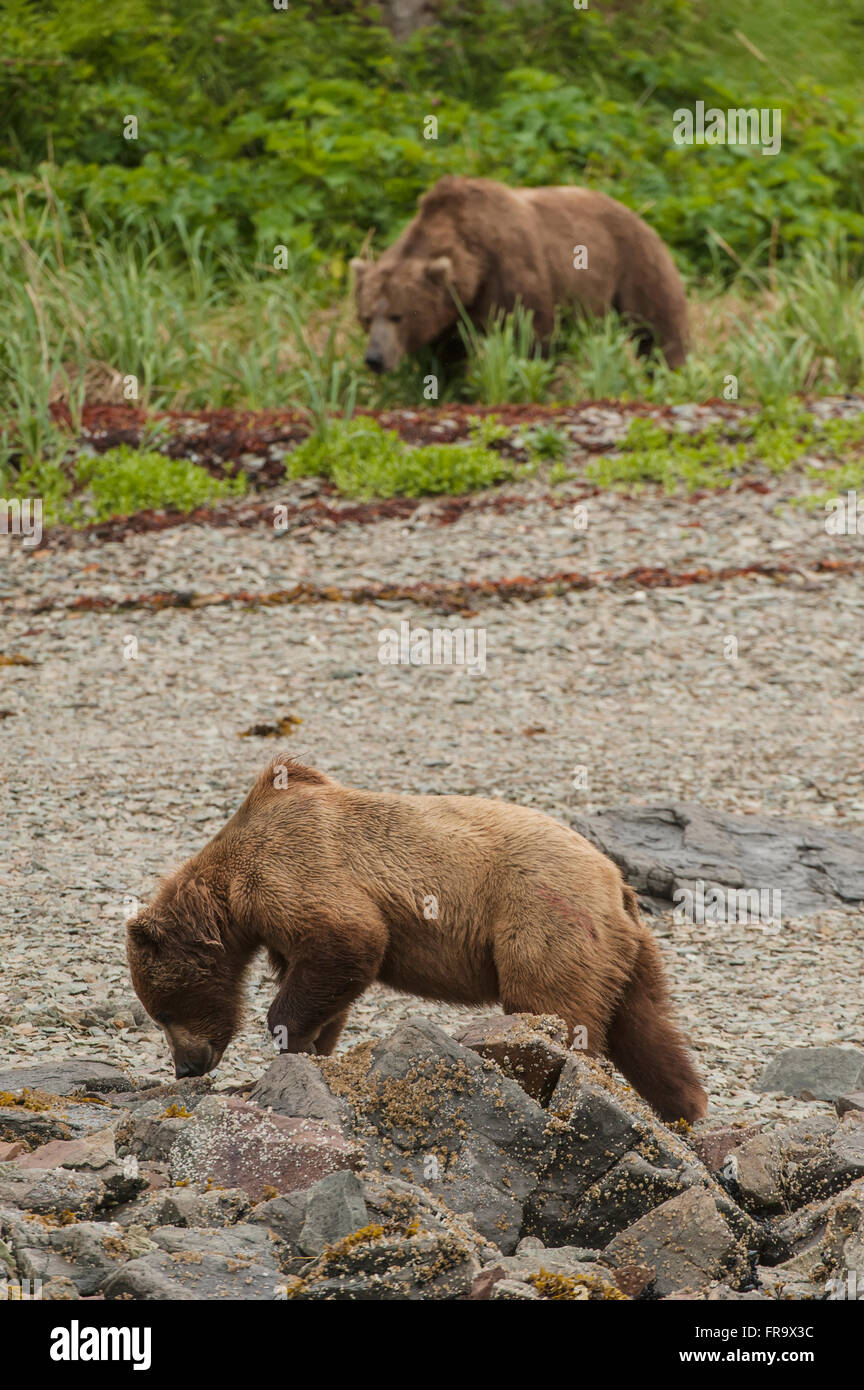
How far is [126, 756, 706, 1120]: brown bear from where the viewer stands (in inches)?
159

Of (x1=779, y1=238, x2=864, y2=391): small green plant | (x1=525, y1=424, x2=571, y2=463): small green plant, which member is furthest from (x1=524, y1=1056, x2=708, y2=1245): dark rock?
(x1=779, y1=238, x2=864, y2=391): small green plant

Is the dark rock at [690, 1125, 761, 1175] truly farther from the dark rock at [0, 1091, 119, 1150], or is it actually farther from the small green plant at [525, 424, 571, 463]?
the small green plant at [525, 424, 571, 463]

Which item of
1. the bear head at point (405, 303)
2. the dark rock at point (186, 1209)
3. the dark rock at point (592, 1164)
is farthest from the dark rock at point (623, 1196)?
the bear head at point (405, 303)

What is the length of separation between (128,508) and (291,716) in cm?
362

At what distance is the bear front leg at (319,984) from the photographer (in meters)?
4.08

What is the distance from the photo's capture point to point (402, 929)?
4211 millimetres

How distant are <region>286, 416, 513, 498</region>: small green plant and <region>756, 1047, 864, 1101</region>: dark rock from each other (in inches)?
274

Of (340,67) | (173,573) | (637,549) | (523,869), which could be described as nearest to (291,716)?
(173,573)

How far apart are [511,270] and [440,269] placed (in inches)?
26.4

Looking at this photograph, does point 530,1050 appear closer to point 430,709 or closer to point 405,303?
point 430,709

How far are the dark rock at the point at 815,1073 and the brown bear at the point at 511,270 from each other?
28.5ft

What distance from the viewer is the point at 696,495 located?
35.7ft

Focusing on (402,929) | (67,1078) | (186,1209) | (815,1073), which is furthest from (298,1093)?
(815,1073)
